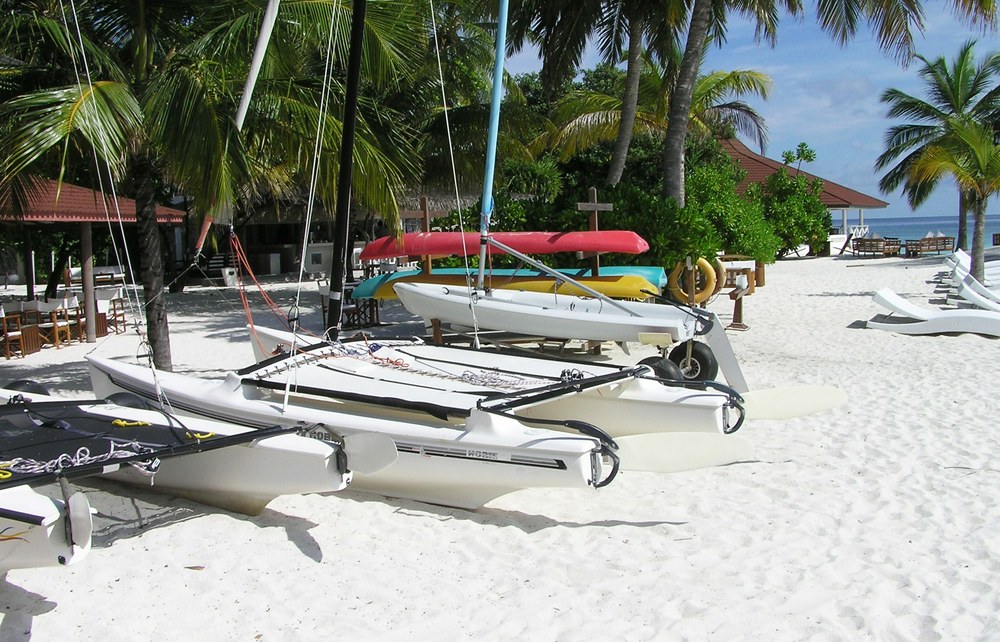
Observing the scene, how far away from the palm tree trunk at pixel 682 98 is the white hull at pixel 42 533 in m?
11.6

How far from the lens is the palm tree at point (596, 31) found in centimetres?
1552

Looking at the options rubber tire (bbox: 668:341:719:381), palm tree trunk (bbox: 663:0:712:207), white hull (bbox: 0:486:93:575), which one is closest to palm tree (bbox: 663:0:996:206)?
palm tree trunk (bbox: 663:0:712:207)

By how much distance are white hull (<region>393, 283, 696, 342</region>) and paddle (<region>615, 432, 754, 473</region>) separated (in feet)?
8.71

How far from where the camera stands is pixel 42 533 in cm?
373

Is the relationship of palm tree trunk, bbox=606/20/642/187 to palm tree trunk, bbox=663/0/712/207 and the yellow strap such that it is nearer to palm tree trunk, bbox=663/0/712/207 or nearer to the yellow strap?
palm tree trunk, bbox=663/0/712/207

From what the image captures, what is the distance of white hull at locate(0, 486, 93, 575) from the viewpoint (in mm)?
3715

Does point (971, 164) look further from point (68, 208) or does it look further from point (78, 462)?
point (78, 462)

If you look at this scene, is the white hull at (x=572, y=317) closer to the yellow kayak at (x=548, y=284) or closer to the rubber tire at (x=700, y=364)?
the rubber tire at (x=700, y=364)

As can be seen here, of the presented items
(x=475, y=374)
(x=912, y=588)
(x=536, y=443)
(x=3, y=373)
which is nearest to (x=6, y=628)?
(x=536, y=443)

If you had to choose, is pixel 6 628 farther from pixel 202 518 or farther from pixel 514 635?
pixel 514 635

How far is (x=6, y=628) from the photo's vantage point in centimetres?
389

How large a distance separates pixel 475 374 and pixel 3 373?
699 cm

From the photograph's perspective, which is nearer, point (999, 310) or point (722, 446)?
point (722, 446)

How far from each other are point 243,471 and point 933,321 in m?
11.0
